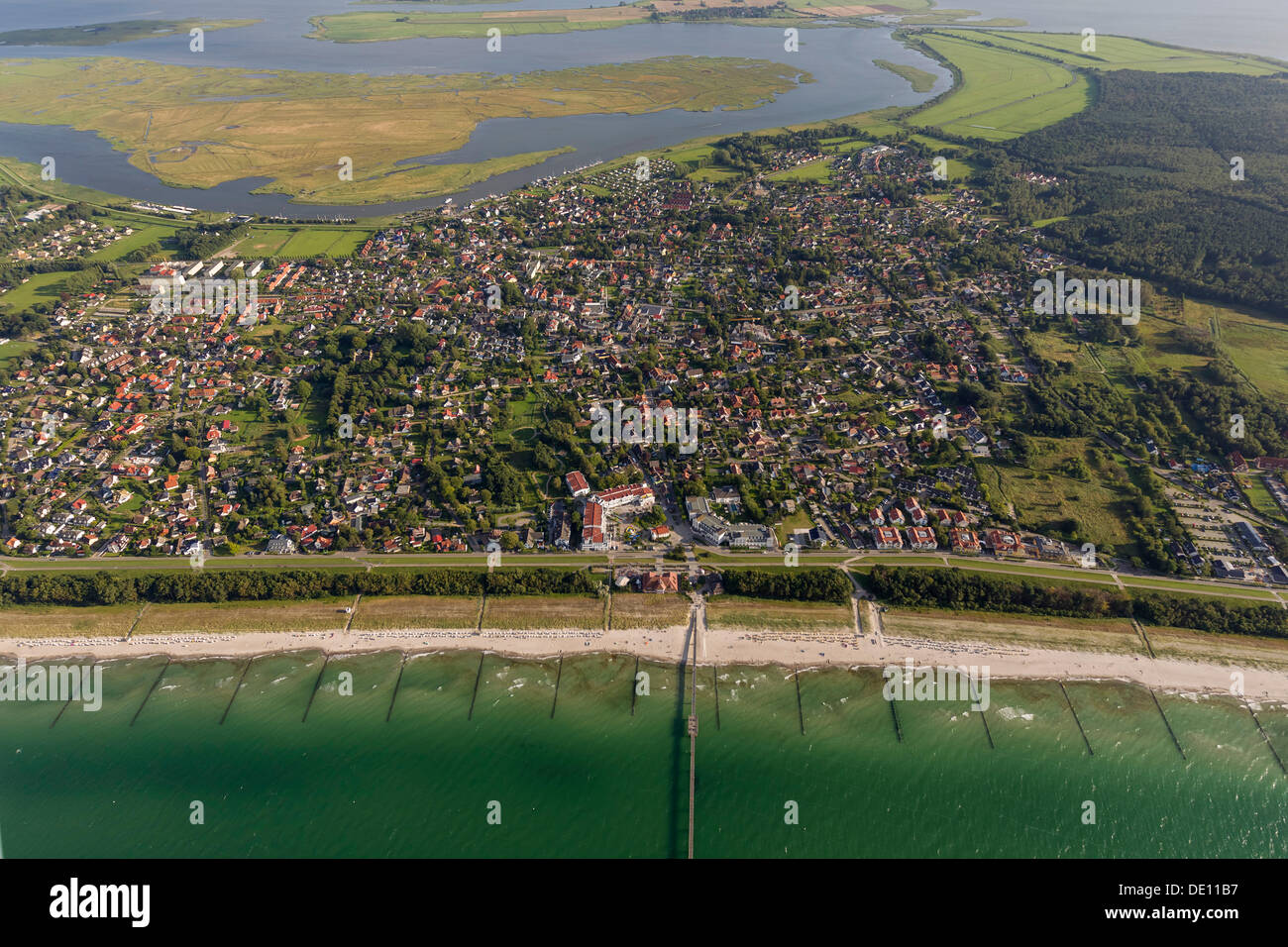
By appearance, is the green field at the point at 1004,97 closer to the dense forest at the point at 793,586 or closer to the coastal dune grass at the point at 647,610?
the dense forest at the point at 793,586

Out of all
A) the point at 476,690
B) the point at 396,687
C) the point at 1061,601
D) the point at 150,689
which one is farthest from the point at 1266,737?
the point at 150,689

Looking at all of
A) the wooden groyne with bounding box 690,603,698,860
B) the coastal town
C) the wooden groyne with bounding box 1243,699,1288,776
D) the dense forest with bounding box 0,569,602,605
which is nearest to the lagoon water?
the coastal town

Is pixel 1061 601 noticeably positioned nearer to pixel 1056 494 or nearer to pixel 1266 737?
pixel 1056 494

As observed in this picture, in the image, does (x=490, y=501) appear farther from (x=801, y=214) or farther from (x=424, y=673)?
(x=801, y=214)

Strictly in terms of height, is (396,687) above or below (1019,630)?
below

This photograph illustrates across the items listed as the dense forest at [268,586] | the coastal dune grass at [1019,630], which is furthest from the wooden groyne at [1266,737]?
the dense forest at [268,586]

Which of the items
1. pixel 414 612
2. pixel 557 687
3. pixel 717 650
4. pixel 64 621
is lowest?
pixel 557 687
